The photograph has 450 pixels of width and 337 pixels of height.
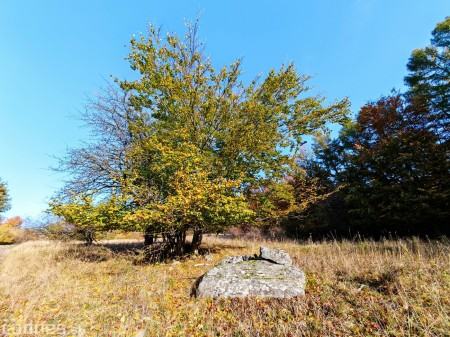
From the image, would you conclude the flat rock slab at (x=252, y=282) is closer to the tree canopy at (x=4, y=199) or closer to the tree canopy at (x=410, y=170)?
the tree canopy at (x=410, y=170)

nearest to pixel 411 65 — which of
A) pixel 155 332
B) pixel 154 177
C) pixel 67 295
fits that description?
pixel 154 177

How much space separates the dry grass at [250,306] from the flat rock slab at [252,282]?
0.23 meters

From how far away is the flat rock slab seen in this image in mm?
4677

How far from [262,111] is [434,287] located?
21.5ft

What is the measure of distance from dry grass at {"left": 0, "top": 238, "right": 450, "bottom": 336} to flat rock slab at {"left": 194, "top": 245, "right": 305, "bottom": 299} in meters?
0.23

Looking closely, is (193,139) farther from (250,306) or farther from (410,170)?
(410,170)

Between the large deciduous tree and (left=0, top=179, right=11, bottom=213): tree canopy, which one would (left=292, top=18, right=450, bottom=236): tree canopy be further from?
(left=0, top=179, right=11, bottom=213): tree canopy

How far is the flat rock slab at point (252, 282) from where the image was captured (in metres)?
4.68

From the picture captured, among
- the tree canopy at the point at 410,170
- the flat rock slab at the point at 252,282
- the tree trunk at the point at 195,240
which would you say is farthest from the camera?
the tree canopy at the point at 410,170

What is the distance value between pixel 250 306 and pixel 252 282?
0.79 m

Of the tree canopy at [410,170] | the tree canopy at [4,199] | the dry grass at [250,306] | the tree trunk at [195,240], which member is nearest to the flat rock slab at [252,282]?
the dry grass at [250,306]

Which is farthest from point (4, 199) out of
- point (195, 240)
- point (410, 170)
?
point (410, 170)

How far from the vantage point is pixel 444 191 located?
1130 centimetres

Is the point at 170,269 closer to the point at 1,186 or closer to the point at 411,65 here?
the point at 411,65
